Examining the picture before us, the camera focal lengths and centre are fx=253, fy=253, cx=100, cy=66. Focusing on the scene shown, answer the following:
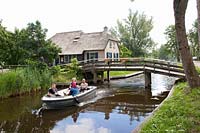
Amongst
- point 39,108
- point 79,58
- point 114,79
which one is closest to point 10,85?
point 39,108

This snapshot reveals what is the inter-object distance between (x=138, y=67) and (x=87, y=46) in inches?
547

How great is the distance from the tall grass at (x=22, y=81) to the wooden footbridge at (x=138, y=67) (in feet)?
20.8

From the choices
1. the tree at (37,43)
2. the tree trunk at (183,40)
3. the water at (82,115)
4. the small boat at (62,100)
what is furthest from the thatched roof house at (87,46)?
the tree trunk at (183,40)

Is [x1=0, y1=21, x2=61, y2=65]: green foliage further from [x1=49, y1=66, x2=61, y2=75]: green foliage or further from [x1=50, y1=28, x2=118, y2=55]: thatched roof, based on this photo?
[x1=50, y1=28, x2=118, y2=55]: thatched roof

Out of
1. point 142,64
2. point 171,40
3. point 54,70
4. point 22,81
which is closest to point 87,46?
point 54,70

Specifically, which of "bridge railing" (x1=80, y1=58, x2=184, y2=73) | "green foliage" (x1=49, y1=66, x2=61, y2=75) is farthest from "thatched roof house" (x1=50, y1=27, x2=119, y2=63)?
"green foliage" (x1=49, y1=66, x2=61, y2=75)

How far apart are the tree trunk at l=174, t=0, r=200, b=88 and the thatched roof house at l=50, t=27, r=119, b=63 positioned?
24.1 m

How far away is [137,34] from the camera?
57.6 meters

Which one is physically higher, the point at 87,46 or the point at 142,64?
the point at 87,46

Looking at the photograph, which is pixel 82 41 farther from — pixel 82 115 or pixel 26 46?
pixel 82 115

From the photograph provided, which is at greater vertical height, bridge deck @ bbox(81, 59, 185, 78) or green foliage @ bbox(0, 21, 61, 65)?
green foliage @ bbox(0, 21, 61, 65)

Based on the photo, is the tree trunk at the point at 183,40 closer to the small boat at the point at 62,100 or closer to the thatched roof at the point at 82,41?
the small boat at the point at 62,100

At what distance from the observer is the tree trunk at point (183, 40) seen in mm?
9953

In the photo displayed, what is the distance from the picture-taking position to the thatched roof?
35438mm
